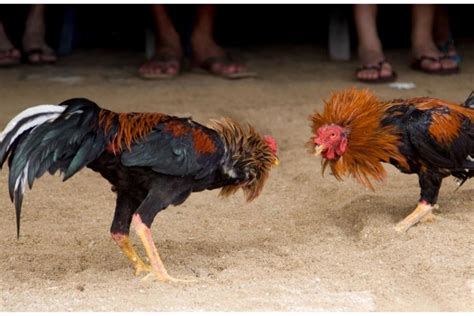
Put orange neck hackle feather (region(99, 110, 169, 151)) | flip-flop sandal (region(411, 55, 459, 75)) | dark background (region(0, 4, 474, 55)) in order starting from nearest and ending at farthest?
orange neck hackle feather (region(99, 110, 169, 151)), flip-flop sandal (region(411, 55, 459, 75)), dark background (region(0, 4, 474, 55))

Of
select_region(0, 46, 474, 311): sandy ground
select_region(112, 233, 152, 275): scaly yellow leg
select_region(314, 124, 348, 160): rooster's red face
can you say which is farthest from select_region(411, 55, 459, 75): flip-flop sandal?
select_region(112, 233, 152, 275): scaly yellow leg

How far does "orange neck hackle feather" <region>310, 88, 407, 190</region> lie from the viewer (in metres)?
4.17

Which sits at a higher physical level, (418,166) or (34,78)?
(418,166)

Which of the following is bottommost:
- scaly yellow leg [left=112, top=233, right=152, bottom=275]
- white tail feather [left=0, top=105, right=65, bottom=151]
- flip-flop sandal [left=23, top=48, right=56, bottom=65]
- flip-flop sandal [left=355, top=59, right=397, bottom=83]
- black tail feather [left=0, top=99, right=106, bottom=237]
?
flip-flop sandal [left=23, top=48, right=56, bottom=65]

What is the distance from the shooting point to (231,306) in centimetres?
334

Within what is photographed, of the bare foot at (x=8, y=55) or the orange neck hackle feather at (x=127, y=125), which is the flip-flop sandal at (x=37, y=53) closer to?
the bare foot at (x=8, y=55)

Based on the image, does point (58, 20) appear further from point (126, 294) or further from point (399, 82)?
point (126, 294)

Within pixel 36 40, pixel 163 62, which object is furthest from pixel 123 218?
pixel 36 40

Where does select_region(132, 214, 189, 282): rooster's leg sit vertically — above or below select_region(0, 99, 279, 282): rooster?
below

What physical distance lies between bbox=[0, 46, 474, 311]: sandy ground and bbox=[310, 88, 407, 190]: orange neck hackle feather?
0.31m

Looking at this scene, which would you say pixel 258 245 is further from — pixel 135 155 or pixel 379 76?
pixel 379 76

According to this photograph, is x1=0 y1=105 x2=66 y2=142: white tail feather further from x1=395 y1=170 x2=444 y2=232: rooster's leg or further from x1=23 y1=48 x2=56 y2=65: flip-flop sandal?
x1=23 y1=48 x2=56 y2=65: flip-flop sandal

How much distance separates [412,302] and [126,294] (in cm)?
103

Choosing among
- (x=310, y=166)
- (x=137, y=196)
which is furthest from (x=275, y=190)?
(x=137, y=196)
